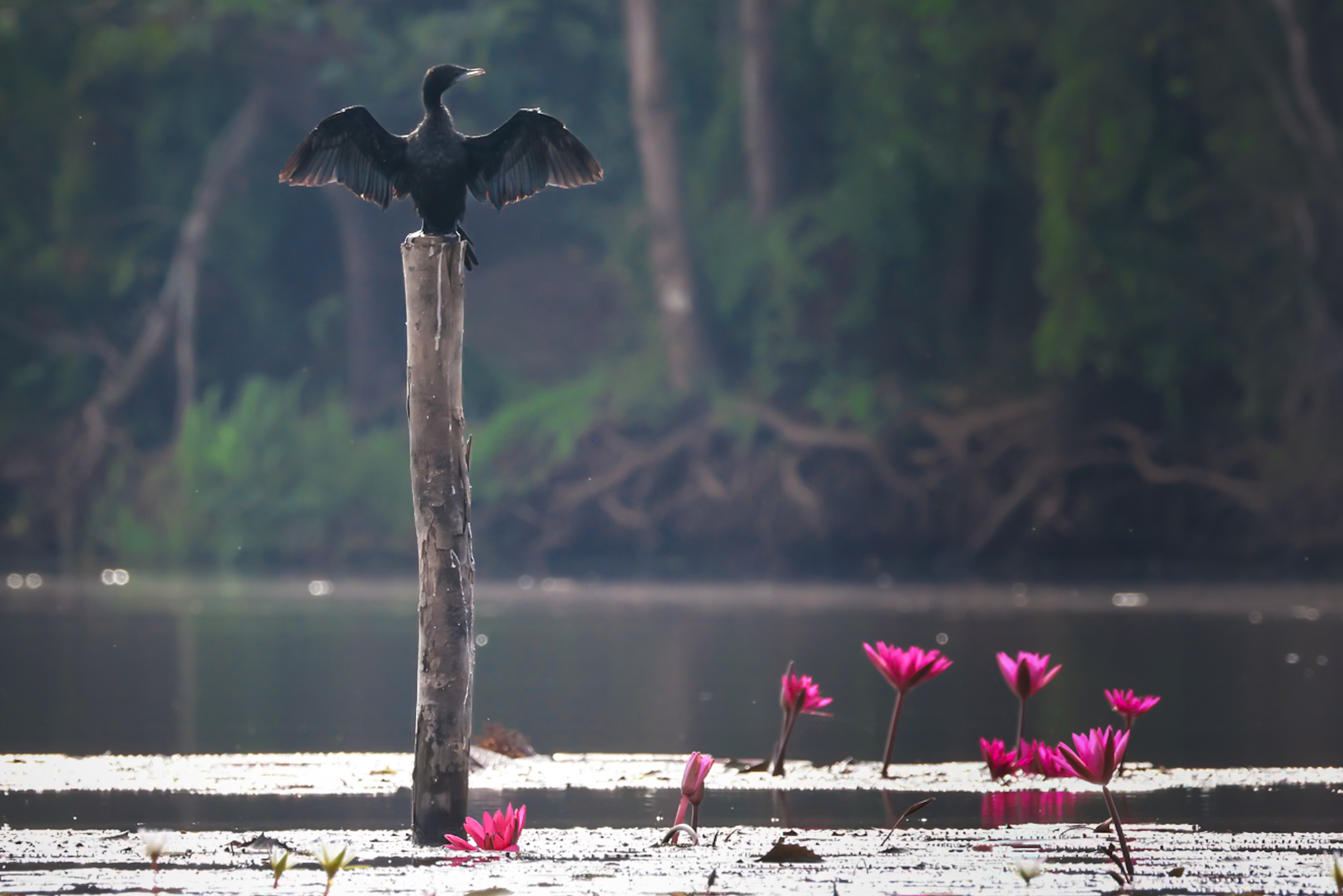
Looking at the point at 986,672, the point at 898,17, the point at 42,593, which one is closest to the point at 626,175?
the point at 898,17

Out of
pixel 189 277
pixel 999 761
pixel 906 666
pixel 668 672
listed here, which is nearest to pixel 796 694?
pixel 906 666

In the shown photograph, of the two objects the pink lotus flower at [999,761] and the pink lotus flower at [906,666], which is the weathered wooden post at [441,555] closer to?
the pink lotus flower at [906,666]

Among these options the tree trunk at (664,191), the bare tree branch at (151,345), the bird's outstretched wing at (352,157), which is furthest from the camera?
the bare tree branch at (151,345)

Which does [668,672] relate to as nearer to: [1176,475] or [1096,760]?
[1096,760]

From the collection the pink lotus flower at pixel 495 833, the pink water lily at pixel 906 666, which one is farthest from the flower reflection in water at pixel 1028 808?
the pink lotus flower at pixel 495 833

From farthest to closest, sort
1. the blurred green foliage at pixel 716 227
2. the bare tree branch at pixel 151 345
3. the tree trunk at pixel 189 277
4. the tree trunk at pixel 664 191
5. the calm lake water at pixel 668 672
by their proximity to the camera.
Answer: the tree trunk at pixel 189 277 < the bare tree branch at pixel 151 345 < the tree trunk at pixel 664 191 < the blurred green foliage at pixel 716 227 < the calm lake water at pixel 668 672

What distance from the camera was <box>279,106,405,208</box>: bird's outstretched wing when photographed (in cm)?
618

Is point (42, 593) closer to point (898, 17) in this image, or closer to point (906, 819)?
point (898, 17)

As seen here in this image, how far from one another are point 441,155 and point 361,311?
22.9 meters

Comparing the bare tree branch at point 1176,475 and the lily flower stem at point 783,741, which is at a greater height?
the bare tree branch at point 1176,475

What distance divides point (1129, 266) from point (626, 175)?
9.68 meters

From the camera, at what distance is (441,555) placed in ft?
18.2

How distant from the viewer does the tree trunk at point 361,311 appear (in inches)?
1126

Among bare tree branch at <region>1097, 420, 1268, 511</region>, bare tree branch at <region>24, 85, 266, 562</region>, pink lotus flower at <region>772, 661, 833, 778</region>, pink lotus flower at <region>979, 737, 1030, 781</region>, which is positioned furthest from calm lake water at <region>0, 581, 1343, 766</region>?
bare tree branch at <region>24, 85, 266, 562</region>
